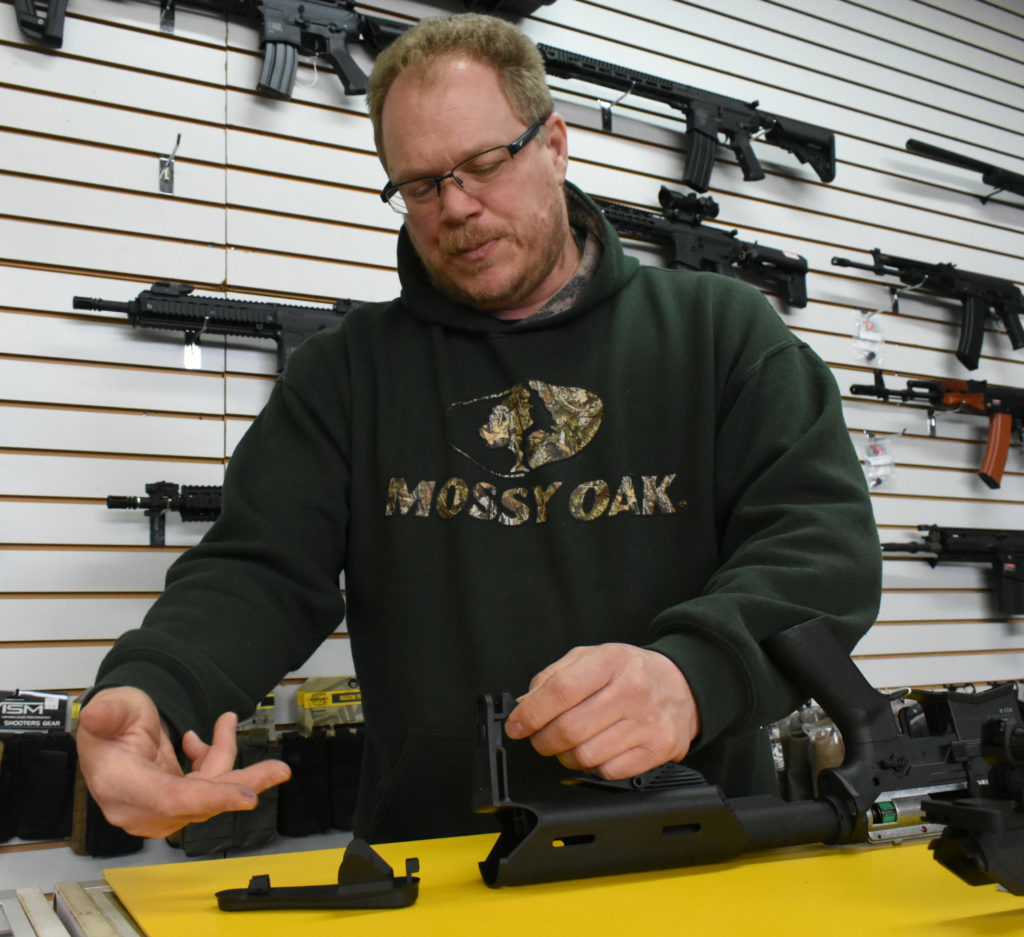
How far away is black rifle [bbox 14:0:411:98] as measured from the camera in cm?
278

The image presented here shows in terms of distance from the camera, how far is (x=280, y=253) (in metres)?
2.86

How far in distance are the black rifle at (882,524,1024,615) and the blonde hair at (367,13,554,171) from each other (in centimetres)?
296

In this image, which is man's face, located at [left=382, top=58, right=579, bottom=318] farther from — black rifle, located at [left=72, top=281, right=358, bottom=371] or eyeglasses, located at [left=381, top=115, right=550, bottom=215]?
black rifle, located at [left=72, top=281, right=358, bottom=371]

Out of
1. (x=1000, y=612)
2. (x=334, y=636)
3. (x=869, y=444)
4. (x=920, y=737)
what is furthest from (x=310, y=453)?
(x=1000, y=612)

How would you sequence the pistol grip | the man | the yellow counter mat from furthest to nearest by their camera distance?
the pistol grip
the man
the yellow counter mat

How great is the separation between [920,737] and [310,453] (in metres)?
0.89

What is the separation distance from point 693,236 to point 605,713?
2941 mm

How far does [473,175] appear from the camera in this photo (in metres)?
1.37

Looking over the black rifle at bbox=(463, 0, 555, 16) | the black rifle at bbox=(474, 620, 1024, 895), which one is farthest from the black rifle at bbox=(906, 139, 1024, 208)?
the black rifle at bbox=(474, 620, 1024, 895)

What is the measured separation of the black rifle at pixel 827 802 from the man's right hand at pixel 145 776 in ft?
0.67

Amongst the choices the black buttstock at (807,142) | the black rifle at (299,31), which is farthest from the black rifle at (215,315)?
the black buttstock at (807,142)

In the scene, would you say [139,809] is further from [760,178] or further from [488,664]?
[760,178]

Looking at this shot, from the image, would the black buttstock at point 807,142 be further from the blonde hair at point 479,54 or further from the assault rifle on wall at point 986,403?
the blonde hair at point 479,54

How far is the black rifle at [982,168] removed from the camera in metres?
4.07
